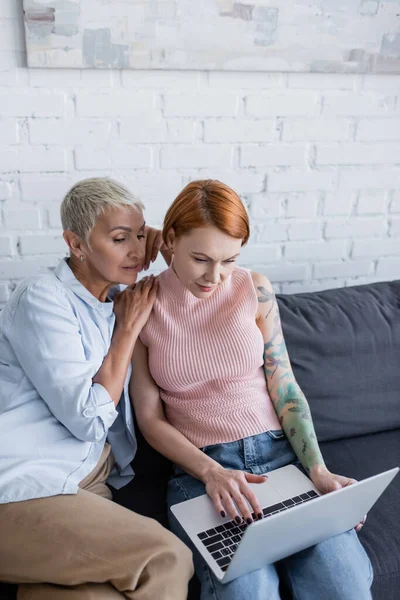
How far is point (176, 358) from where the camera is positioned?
4.65 ft

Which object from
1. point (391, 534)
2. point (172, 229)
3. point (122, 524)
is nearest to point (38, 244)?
point (172, 229)

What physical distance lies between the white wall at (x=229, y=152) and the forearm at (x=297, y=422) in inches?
23.0

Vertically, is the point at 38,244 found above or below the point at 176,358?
above

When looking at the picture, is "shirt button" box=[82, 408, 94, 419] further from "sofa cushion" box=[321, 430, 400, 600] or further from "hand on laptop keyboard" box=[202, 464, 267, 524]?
"sofa cushion" box=[321, 430, 400, 600]

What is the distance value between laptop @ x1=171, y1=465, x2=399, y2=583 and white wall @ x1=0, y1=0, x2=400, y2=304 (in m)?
0.84

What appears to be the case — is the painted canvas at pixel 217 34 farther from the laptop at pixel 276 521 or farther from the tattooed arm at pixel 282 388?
the laptop at pixel 276 521

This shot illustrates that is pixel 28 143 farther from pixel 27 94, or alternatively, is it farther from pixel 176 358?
pixel 176 358

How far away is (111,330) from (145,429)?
0.25m

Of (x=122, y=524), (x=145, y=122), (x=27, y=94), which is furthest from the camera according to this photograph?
(x=145, y=122)

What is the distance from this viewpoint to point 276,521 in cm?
98

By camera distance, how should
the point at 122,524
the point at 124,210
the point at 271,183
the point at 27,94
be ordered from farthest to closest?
the point at 271,183 < the point at 27,94 < the point at 124,210 < the point at 122,524

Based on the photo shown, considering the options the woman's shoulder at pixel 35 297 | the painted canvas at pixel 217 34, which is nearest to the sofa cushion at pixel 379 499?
the woman's shoulder at pixel 35 297

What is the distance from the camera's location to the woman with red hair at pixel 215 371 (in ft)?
4.27

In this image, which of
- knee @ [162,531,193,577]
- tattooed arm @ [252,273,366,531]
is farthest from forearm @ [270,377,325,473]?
knee @ [162,531,193,577]
